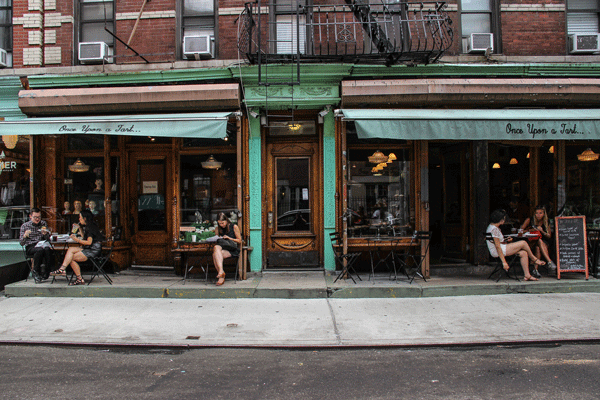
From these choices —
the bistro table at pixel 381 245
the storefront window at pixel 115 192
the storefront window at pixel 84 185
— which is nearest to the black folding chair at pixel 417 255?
the bistro table at pixel 381 245

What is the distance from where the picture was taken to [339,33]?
850 cm

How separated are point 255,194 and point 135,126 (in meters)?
2.53

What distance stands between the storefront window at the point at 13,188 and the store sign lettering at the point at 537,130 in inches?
385

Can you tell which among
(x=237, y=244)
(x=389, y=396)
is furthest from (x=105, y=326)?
(x=389, y=396)

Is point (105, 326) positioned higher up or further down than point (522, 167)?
further down

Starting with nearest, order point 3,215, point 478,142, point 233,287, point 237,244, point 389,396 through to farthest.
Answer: point 389,396
point 233,287
point 237,244
point 478,142
point 3,215

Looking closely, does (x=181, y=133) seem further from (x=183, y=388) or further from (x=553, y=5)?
(x=553, y=5)

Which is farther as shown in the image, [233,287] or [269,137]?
[269,137]

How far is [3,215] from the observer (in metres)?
9.29

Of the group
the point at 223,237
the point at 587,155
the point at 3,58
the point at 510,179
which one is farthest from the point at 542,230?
the point at 3,58

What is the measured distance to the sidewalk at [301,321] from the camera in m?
5.25

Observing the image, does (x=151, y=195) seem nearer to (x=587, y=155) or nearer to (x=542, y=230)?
(x=542, y=230)

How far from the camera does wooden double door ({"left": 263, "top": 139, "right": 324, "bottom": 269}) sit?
8.72 metres

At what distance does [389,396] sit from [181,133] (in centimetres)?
557
